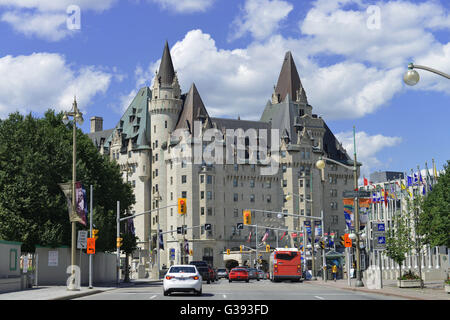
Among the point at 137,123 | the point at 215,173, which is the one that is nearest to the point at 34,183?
the point at 215,173

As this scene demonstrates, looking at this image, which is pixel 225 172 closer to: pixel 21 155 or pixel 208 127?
pixel 208 127

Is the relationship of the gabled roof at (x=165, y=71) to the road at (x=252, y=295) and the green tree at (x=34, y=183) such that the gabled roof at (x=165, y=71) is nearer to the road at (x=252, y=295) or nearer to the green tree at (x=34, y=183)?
the green tree at (x=34, y=183)

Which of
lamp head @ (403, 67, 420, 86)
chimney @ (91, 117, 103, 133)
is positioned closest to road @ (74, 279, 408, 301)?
lamp head @ (403, 67, 420, 86)

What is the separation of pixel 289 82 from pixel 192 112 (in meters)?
24.2

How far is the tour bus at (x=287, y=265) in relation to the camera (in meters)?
58.7

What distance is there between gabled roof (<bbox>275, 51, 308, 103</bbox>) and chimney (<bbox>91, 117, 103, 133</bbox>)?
43166 mm

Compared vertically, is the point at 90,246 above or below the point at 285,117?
below

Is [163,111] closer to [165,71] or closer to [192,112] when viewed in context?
[192,112]

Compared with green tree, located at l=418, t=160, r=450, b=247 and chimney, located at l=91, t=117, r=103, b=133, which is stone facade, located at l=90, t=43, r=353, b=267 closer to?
chimney, located at l=91, t=117, r=103, b=133

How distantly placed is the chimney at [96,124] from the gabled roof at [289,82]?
4317cm

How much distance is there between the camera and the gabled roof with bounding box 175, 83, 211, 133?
12675cm

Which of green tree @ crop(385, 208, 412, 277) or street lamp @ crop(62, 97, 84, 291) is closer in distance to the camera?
street lamp @ crop(62, 97, 84, 291)

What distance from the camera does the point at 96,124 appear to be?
157m
